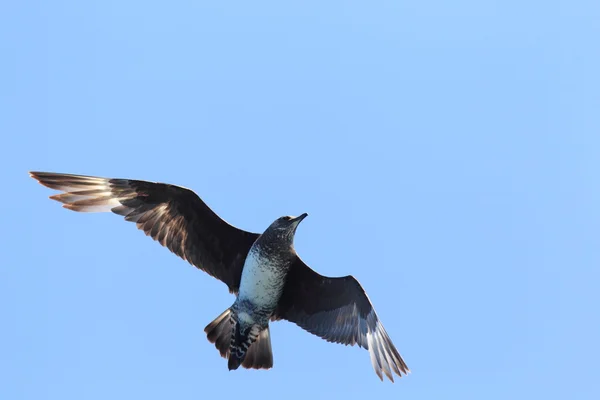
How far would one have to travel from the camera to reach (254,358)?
11.7 metres

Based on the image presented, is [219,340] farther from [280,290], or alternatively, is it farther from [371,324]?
[371,324]

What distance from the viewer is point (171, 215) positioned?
11.4m

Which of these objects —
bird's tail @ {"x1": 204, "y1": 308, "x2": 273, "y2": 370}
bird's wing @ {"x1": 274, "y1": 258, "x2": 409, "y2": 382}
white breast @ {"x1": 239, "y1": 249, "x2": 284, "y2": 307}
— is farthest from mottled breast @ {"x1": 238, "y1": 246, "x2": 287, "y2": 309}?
bird's tail @ {"x1": 204, "y1": 308, "x2": 273, "y2": 370}

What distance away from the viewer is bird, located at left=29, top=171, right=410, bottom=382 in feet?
36.8

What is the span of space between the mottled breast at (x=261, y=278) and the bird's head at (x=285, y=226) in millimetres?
258

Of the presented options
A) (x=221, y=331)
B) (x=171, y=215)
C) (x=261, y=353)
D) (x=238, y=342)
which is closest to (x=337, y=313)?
(x=261, y=353)

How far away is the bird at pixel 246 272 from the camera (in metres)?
11.2

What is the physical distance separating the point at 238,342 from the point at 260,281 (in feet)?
2.69

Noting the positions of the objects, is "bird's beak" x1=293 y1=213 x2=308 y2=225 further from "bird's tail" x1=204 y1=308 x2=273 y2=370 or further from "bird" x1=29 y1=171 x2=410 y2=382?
"bird's tail" x1=204 y1=308 x2=273 y2=370

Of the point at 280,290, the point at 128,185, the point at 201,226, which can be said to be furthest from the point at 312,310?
the point at 128,185

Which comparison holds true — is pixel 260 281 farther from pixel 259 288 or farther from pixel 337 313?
pixel 337 313

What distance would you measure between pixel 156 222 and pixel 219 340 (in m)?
1.47

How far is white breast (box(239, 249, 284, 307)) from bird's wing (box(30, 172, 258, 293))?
1.12ft

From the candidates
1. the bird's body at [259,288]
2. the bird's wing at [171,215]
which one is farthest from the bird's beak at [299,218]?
the bird's wing at [171,215]
